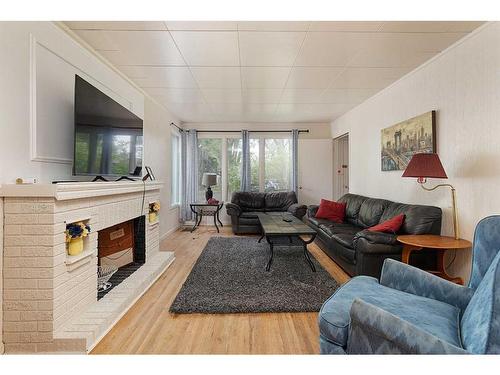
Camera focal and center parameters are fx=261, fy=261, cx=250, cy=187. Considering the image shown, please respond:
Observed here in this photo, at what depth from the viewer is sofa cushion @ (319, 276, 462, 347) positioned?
1264mm

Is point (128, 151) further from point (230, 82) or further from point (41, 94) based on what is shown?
point (230, 82)

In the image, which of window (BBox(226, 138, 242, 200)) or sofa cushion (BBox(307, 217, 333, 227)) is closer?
sofa cushion (BBox(307, 217, 333, 227))

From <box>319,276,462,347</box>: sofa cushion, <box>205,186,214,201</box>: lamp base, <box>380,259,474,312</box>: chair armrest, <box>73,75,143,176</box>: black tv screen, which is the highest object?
<box>73,75,143,176</box>: black tv screen

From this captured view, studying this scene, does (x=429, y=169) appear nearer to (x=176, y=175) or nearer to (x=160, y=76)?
(x=160, y=76)

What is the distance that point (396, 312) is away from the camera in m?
1.38

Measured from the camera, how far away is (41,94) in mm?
1971

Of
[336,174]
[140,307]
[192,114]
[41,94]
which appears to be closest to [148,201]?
[140,307]

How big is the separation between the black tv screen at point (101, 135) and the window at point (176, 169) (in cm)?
276

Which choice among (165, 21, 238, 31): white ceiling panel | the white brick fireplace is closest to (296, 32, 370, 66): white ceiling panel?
(165, 21, 238, 31): white ceiling panel

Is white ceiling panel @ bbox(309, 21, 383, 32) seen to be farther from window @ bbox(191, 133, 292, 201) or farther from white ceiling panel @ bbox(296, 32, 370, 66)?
window @ bbox(191, 133, 292, 201)

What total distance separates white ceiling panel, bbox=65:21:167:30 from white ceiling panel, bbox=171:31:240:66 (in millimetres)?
160

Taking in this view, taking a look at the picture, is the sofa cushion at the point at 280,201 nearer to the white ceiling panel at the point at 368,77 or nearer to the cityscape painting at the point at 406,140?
the cityscape painting at the point at 406,140

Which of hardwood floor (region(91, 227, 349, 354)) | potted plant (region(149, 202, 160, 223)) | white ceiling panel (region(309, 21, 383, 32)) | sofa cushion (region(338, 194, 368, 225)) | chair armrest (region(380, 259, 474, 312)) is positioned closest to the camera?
chair armrest (region(380, 259, 474, 312))

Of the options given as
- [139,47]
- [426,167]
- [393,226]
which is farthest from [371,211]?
[139,47]
